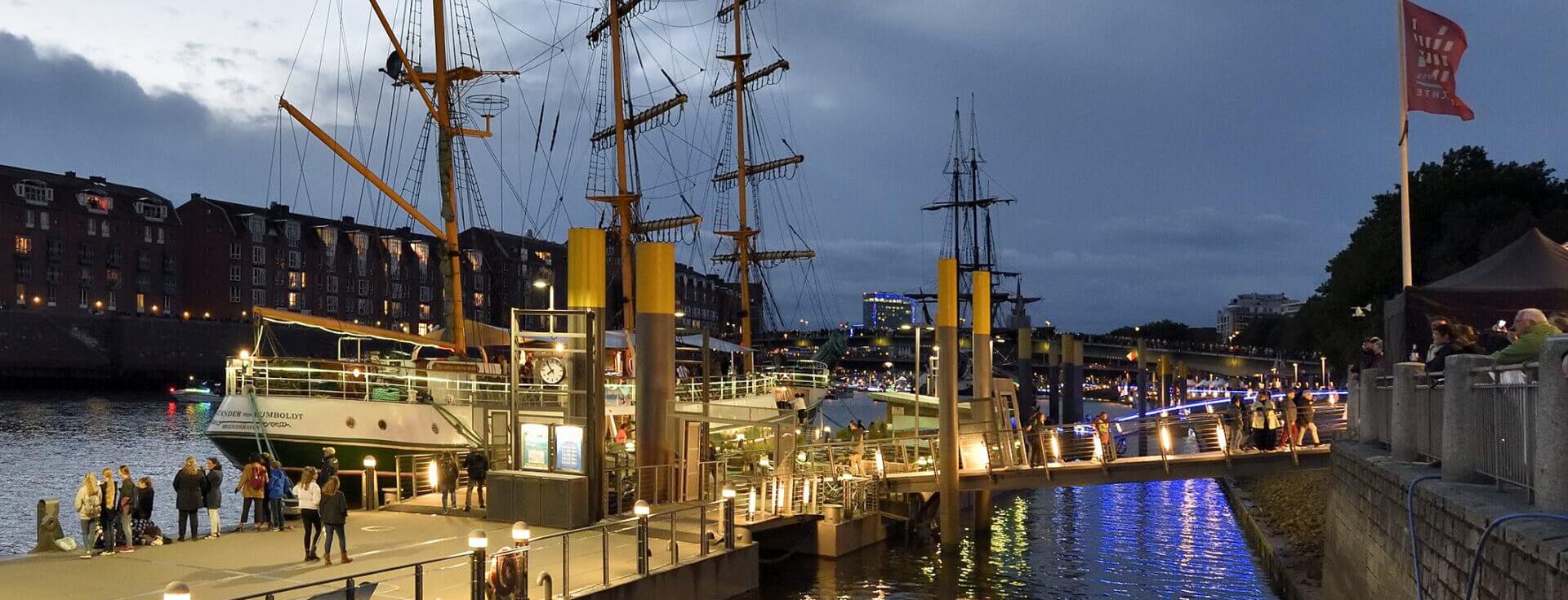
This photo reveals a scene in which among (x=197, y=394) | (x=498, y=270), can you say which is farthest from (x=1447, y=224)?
(x=498, y=270)

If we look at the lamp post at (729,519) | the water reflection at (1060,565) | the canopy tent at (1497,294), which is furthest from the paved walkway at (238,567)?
the canopy tent at (1497,294)

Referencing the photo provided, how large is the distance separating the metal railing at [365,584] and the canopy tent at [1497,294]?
15315 mm

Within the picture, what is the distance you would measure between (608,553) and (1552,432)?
11.7 m

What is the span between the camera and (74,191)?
118m

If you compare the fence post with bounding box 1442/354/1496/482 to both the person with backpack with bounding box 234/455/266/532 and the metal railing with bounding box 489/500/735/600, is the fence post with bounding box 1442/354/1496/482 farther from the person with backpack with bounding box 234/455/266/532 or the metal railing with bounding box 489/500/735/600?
the person with backpack with bounding box 234/455/266/532

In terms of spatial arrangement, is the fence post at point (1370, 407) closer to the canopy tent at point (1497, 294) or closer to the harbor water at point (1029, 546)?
the canopy tent at point (1497, 294)

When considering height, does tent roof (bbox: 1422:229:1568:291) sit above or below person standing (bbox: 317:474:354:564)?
above

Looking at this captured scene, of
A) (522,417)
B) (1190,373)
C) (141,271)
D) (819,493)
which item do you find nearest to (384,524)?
(522,417)

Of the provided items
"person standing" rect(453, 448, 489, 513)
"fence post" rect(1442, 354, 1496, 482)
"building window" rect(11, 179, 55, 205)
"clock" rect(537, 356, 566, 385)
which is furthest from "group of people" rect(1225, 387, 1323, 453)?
"building window" rect(11, 179, 55, 205)

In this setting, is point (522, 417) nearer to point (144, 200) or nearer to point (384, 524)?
point (384, 524)

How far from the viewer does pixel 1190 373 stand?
6900 inches

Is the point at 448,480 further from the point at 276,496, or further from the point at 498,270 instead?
the point at 498,270

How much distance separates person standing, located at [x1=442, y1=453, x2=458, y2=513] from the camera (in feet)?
78.2

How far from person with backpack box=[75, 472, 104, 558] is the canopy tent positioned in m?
20.5
